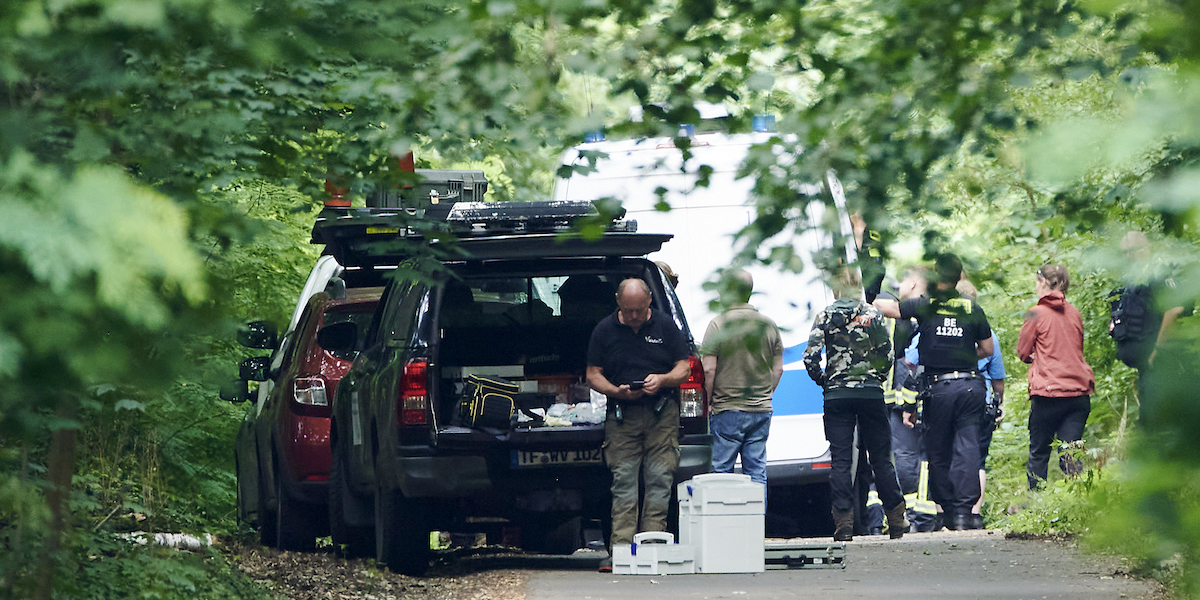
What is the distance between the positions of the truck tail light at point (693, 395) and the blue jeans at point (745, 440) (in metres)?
1.18

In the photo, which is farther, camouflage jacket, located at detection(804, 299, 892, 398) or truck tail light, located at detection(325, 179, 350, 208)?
camouflage jacket, located at detection(804, 299, 892, 398)

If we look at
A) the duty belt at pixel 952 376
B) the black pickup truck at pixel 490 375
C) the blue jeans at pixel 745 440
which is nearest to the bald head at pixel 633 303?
the black pickup truck at pixel 490 375

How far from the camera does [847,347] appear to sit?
1134 cm

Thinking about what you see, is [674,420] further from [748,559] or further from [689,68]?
[689,68]

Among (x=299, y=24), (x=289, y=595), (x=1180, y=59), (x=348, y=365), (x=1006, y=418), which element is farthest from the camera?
(x=1006, y=418)

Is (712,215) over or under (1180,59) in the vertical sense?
over

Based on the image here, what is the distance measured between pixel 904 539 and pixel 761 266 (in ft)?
22.8

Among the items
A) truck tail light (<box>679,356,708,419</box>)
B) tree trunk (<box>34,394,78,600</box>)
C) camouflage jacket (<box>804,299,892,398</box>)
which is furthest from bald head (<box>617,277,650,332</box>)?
tree trunk (<box>34,394,78,600</box>)

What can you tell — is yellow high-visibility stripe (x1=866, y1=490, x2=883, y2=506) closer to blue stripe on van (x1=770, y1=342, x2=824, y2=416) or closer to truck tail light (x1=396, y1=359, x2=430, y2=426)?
blue stripe on van (x1=770, y1=342, x2=824, y2=416)

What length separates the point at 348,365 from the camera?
37.5 feet

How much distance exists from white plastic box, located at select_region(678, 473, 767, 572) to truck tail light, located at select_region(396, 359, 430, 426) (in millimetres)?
1694

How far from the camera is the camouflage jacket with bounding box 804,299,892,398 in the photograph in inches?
442

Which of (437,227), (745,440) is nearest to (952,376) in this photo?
(745,440)

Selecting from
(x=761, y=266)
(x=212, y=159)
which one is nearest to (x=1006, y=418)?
(x=761, y=266)
